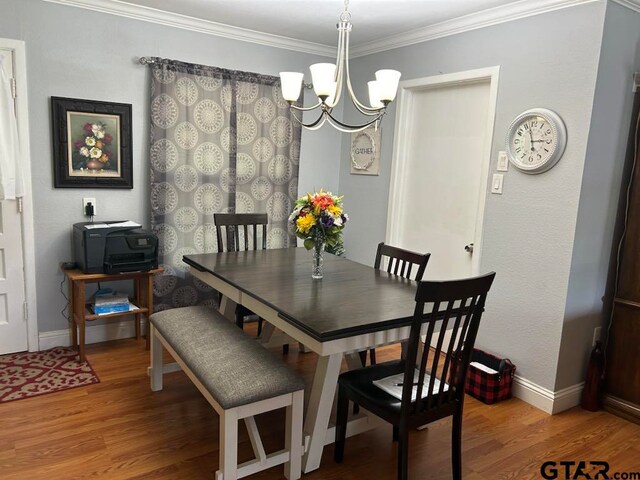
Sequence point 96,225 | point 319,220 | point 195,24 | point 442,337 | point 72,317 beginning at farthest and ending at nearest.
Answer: point 195,24 < point 72,317 < point 96,225 < point 319,220 < point 442,337

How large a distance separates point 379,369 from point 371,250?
6.71 ft

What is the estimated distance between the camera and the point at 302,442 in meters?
2.16

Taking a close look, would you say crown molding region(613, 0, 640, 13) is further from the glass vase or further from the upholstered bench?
the upholstered bench

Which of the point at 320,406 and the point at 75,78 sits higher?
the point at 75,78

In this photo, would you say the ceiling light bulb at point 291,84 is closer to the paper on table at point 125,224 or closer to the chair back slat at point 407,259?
the chair back slat at point 407,259

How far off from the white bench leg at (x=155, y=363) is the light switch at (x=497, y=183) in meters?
2.30

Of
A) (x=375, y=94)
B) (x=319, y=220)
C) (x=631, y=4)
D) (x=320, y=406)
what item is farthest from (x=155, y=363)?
(x=631, y=4)

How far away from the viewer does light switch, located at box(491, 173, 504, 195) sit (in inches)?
121

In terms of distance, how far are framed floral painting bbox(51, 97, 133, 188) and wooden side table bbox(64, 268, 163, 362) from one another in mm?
676

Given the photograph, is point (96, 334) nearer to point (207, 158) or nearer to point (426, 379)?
point (207, 158)

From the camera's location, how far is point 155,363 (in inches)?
113

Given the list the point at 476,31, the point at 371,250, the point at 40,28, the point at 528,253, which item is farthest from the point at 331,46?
the point at 528,253

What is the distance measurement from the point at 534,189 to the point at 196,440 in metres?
2.38

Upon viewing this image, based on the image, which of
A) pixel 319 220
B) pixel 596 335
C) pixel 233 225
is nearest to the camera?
pixel 319 220
